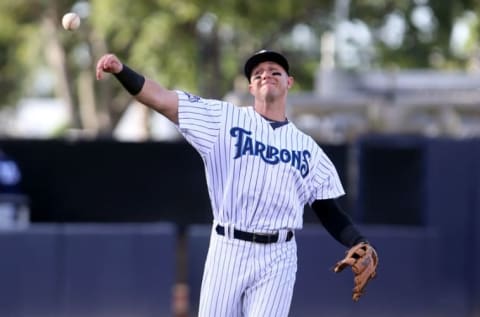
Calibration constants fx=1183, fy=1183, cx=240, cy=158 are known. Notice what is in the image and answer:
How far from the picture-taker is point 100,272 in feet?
33.9

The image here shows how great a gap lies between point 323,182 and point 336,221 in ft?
0.70

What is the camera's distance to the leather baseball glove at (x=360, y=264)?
5.50 meters

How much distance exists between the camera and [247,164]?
5.45m

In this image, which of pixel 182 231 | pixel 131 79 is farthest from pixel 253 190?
pixel 182 231

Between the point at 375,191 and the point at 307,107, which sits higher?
the point at 307,107

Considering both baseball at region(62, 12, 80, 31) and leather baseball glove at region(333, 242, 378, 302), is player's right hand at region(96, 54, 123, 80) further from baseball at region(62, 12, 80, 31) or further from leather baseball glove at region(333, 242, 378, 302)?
leather baseball glove at region(333, 242, 378, 302)

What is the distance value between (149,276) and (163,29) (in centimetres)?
1031

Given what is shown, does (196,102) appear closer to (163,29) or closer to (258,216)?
(258,216)

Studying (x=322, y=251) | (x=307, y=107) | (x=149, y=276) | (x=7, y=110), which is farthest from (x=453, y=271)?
(x=7, y=110)

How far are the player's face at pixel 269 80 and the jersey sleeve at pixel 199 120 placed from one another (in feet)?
0.68

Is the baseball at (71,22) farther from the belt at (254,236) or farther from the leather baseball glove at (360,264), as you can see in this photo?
the leather baseball glove at (360,264)

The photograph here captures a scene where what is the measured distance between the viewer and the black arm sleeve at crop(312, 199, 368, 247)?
18.6ft

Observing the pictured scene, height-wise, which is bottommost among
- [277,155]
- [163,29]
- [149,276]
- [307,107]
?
[149,276]

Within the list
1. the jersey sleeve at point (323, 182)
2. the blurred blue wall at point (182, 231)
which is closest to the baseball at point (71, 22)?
the jersey sleeve at point (323, 182)
